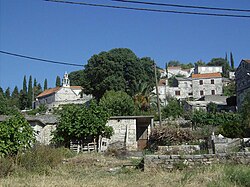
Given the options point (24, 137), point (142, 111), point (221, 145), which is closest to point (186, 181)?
point (221, 145)

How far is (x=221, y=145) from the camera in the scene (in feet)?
53.2

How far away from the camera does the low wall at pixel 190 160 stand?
13.8 meters

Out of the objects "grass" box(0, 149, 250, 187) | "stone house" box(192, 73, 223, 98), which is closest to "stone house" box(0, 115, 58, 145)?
"grass" box(0, 149, 250, 187)

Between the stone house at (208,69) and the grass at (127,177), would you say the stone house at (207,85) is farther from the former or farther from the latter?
the grass at (127,177)

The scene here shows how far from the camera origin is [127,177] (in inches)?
488

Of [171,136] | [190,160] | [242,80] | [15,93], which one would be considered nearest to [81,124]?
[171,136]

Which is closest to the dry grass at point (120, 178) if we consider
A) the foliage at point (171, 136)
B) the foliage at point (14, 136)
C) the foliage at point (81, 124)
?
the foliage at point (14, 136)

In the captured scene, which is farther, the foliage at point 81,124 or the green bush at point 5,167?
the foliage at point 81,124

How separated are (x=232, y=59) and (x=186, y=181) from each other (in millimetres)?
105256

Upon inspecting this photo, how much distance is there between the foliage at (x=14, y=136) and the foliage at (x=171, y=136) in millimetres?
12048

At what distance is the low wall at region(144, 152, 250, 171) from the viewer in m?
13.8

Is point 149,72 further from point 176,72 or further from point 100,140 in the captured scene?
point 176,72

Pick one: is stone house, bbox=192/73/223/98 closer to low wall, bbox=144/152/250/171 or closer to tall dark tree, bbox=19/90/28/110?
tall dark tree, bbox=19/90/28/110

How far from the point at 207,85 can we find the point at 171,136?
194 ft
